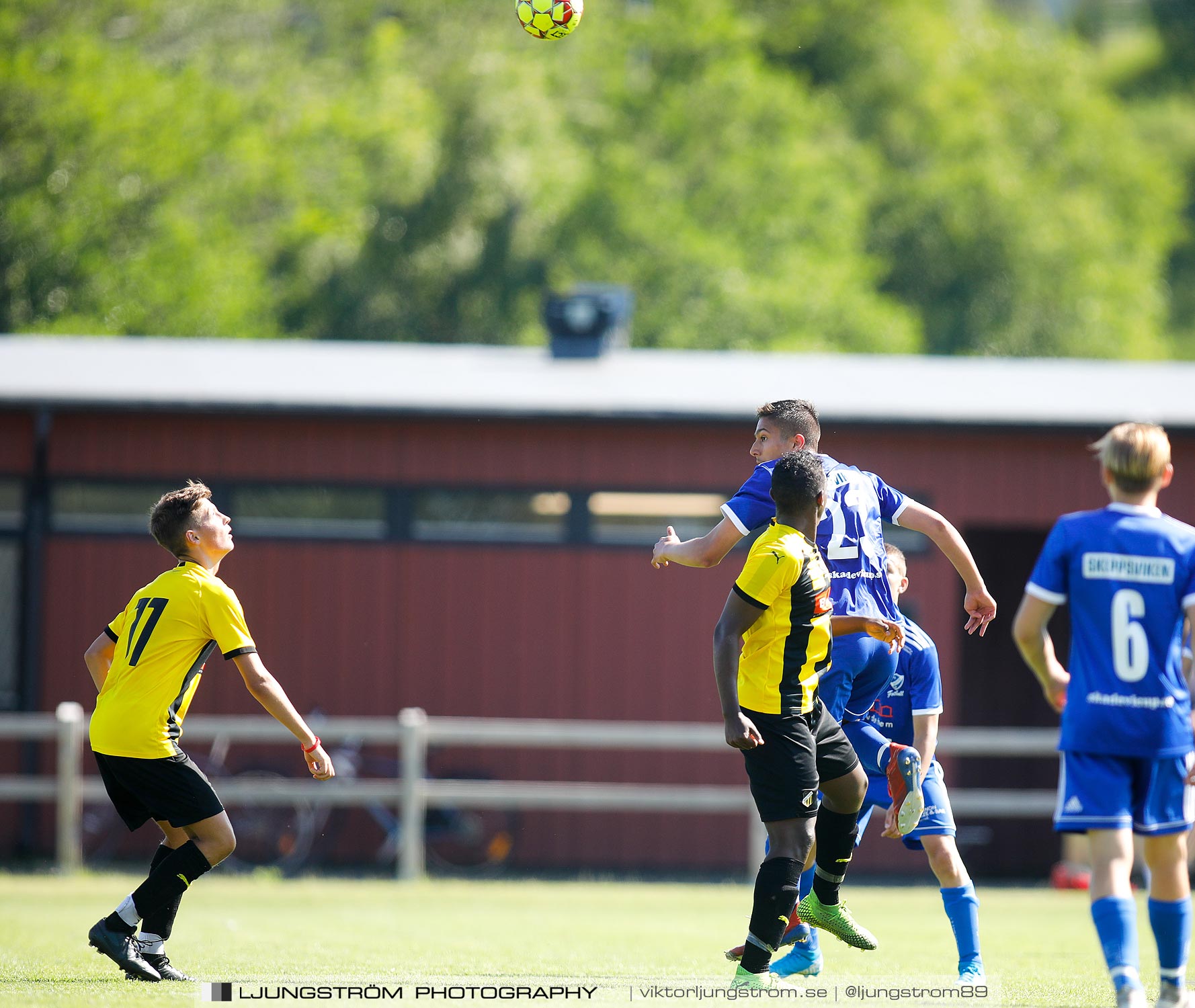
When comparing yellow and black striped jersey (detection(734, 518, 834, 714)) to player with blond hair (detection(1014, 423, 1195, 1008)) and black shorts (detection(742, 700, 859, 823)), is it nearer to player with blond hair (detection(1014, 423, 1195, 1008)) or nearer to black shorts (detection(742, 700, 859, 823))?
black shorts (detection(742, 700, 859, 823))

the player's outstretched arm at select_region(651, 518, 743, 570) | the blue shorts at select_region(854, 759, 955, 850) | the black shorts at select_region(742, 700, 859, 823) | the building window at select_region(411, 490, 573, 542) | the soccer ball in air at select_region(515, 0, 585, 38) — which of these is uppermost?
the soccer ball in air at select_region(515, 0, 585, 38)

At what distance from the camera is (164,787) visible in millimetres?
5559

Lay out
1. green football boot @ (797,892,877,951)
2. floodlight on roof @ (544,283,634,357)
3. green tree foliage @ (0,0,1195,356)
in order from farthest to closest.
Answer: green tree foliage @ (0,0,1195,356) < floodlight on roof @ (544,283,634,357) < green football boot @ (797,892,877,951)

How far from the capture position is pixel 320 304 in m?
29.0

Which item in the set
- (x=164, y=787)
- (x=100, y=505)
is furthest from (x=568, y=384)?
(x=164, y=787)

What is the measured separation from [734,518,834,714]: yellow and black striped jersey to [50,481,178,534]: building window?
802cm

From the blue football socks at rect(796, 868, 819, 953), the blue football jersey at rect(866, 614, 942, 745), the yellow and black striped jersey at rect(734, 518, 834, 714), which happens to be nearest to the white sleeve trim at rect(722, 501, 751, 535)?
the yellow and black striped jersey at rect(734, 518, 834, 714)

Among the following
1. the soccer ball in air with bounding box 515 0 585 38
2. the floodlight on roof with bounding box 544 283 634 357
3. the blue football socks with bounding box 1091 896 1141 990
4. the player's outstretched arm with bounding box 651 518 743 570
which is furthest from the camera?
the floodlight on roof with bounding box 544 283 634 357

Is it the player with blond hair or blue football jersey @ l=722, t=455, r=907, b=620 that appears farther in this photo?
blue football jersey @ l=722, t=455, r=907, b=620

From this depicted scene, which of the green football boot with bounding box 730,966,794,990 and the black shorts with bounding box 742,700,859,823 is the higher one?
the black shorts with bounding box 742,700,859,823

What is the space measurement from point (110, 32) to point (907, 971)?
28.4 metres

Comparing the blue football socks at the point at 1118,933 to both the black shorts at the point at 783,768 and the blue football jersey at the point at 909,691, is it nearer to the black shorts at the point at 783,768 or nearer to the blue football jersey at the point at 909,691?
the black shorts at the point at 783,768

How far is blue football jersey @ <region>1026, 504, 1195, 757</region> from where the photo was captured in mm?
4660

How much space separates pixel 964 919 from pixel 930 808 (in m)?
0.41
